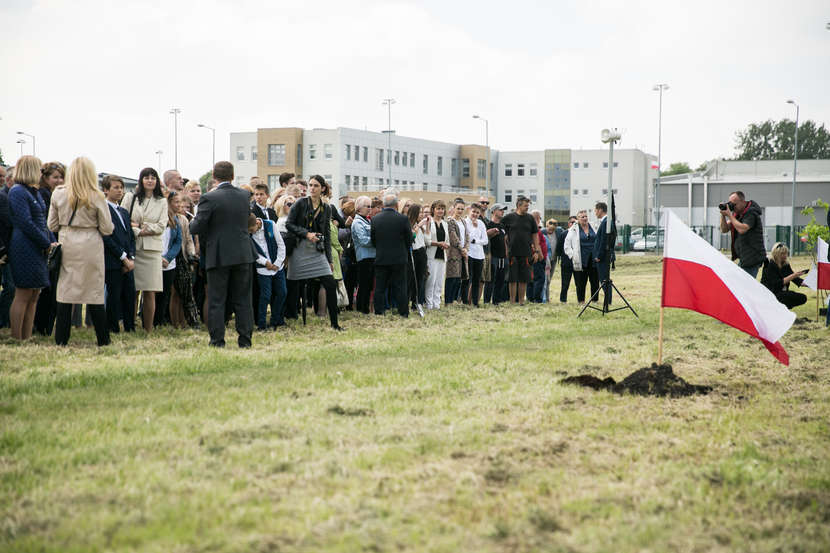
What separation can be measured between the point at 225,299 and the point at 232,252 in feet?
1.94

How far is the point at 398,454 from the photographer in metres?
4.89

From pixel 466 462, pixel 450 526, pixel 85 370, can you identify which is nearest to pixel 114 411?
pixel 85 370

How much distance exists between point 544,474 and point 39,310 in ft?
27.4

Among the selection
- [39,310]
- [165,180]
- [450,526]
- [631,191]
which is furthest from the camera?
[631,191]

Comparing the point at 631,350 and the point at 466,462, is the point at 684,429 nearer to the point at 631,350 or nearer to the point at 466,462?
the point at 466,462

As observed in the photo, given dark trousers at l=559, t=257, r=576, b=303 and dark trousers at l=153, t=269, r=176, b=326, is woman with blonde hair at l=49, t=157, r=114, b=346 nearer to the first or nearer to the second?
dark trousers at l=153, t=269, r=176, b=326

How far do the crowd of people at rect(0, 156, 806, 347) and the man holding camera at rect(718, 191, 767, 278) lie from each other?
5cm

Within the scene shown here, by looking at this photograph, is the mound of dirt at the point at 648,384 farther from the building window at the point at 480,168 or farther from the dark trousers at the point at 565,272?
the building window at the point at 480,168

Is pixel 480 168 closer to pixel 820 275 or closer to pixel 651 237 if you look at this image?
pixel 651 237

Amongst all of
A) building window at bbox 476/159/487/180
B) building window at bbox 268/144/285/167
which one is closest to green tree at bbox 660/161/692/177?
building window at bbox 476/159/487/180

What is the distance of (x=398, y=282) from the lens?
45.0ft

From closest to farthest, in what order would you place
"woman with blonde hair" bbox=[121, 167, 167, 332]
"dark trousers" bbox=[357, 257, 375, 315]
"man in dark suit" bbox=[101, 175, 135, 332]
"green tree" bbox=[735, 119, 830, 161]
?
"man in dark suit" bbox=[101, 175, 135, 332] → "woman with blonde hair" bbox=[121, 167, 167, 332] → "dark trousers" bbox=[357, 257, 375, 315] → "green tree" bbox=[735, 119, 830, 161]

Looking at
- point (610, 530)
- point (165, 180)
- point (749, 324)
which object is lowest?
point (610, 530)

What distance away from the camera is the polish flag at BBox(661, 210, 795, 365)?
7.12 meters
